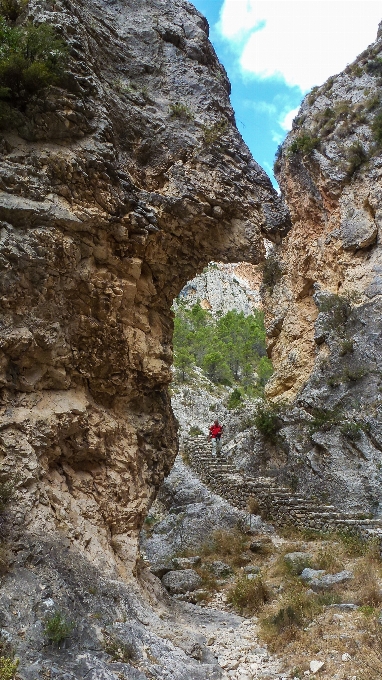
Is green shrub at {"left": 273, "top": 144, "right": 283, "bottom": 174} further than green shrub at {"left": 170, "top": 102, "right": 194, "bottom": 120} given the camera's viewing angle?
Yes

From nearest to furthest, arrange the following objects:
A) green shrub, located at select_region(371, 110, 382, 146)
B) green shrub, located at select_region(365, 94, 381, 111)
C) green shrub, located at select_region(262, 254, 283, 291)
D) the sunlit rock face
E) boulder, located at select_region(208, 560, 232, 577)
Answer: boulder, located at select_region(208, 560, 232, 577), the sunlit rock face, green shrub, located at select_region(371, 110, 382, 146), green shrub, located at select_region(365, 94, 381, 111), green shrub, located at select_region(262, 254, 283, 291)

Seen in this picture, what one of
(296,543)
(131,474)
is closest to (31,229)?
(131,474)

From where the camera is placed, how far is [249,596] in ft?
28.6

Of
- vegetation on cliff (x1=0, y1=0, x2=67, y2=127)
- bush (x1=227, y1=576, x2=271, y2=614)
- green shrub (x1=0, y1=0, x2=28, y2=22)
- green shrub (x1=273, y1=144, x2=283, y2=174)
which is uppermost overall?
green shrub (x1=273, y1=144, x2=283, y2=174)

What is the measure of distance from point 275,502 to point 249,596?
651cm

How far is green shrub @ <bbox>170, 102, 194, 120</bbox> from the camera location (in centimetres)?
916

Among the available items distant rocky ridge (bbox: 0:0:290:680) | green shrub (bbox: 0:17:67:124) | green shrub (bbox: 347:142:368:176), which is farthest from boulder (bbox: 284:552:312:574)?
green shrub (bbox: 347:142:368:176)

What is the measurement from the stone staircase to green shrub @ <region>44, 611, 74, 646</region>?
897 centimetres

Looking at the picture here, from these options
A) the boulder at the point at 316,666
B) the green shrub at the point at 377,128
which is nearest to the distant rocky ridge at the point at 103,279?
the boulder at the point at 316,666

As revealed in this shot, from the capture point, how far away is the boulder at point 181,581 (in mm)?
9711

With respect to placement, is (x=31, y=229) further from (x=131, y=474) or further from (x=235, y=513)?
(x=235, y=513)

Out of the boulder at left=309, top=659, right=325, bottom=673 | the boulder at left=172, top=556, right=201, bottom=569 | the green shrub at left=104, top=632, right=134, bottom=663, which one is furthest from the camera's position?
the boulder at left=172, top=556, right=201, bottom=569

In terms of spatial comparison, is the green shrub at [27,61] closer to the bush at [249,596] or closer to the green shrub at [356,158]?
the bush at [249,596]

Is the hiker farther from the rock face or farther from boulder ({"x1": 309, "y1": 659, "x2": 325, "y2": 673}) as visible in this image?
boulder ({"x1": 309, "y1": 659, "x2": 325, "y2": 673})
